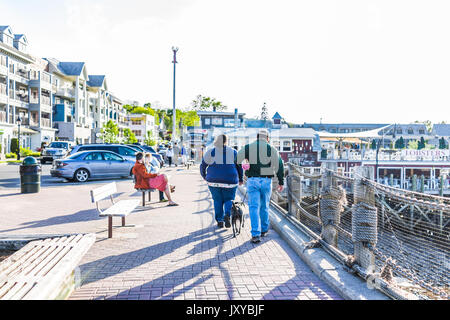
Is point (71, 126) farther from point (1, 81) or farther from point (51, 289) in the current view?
point (51, 289)

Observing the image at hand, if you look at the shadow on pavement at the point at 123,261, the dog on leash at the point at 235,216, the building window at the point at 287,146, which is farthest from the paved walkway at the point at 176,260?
the building window at the point at 287,146

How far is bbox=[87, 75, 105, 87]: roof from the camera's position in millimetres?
71812

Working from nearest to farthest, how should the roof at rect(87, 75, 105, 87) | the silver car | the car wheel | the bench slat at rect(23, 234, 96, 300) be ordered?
the bench slat at rect(23, 234, 96, 300) → the silver car → the car wheel → the roof at rect(87, 75, 105, 87)

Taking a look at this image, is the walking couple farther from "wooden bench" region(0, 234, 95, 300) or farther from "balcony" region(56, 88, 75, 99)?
"balcony" region(56, 88, 75, 99)

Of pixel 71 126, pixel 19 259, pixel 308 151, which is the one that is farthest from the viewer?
pixel 71 126

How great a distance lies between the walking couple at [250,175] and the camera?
21.1 feet

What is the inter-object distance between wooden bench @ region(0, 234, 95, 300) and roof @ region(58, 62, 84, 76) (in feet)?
207

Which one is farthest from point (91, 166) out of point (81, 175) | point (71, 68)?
point (71, 68)

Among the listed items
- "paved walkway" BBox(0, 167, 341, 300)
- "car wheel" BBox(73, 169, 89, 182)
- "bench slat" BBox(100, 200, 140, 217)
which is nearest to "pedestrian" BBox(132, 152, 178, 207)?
"paved walkway" BBox(0, 167, 341, 300)

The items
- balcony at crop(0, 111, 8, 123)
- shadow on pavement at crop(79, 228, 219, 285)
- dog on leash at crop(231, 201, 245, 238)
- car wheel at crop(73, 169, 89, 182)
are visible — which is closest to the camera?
shadow on pavement at crop(79, 228, 219, 285)

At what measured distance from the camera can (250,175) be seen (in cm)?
646

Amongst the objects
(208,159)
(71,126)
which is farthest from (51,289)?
(71,126)
